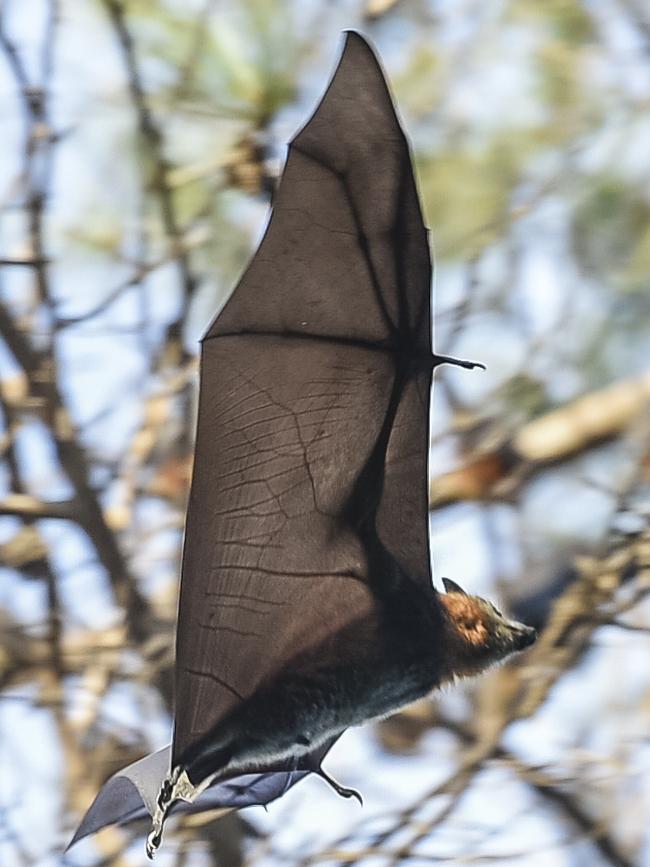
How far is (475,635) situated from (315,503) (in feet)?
0.90

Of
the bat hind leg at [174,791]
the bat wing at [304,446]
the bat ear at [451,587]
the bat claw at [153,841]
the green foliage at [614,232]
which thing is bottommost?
the bat claw at [153,841]

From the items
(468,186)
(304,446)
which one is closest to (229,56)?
(468,186)

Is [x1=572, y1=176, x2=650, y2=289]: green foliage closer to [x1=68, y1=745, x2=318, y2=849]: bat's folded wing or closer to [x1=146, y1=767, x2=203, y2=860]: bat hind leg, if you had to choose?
[x1=68, y1=745, x2=318, y2=849]: bat's folded wing

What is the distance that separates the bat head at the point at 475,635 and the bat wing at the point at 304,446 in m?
0.07

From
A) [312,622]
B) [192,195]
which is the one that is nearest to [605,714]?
[192,195]

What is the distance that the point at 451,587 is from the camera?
5.99 feet

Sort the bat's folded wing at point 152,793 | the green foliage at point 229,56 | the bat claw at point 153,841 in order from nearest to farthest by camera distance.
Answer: the bat claw at point 153,841
the bat's folded wing at point 152,793
the green foliage at point 229,56

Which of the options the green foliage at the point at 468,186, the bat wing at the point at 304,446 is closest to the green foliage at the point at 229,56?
the green foliage at the point at 468,186

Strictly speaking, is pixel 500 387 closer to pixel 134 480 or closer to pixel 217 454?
pixel 134 480

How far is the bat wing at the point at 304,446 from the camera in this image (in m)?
1.66

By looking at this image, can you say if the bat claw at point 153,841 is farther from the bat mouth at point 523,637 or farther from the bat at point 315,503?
the bat mouth at point 523,637

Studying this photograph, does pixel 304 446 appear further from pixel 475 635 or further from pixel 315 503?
pixel 475 635

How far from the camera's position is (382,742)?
11.5 feet

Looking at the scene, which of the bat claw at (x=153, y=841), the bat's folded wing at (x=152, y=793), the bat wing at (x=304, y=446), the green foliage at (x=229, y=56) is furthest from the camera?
the green foliage at (x=229, y=56)
